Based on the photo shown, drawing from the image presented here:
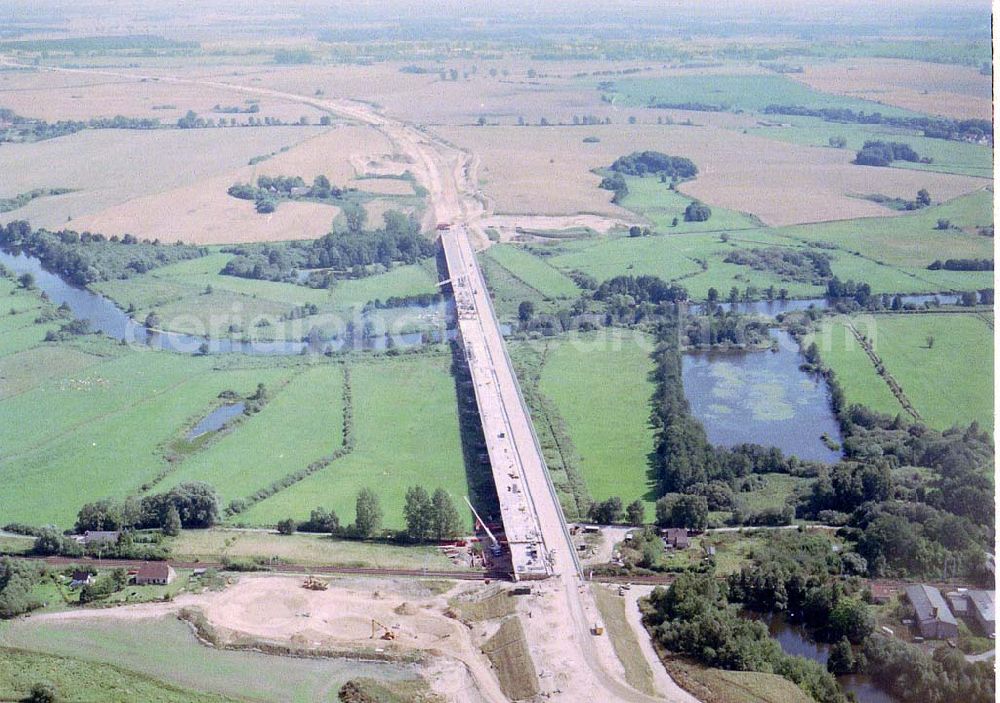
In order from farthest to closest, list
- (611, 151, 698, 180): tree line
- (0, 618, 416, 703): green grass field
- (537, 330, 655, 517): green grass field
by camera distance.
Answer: (611, 151, 698, 180): tree line, (537, 330, 655, 517): green grass field, (0, 618, 416, 703): green grass field

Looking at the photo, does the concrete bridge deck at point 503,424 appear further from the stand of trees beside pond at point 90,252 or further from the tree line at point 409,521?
the stand of trees beside pond at point 90,252

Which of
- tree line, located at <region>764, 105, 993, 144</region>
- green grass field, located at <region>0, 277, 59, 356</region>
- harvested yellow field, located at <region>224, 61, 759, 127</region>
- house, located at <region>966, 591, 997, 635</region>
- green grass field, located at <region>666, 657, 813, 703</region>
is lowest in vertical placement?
house, located at <region>966, 591, 997, 635</region>

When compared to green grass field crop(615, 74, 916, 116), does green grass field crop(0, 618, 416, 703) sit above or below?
below

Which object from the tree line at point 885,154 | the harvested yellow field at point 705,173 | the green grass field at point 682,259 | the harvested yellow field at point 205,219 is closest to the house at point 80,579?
the green grass field at point 682,259

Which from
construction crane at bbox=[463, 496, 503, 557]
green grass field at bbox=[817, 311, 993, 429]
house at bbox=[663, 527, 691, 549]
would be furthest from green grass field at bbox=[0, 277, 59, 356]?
green grass field at bbox=[817, 311, 993, 429]

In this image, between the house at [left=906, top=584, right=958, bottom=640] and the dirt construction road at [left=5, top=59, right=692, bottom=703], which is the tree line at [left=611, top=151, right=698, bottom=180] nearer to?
the dirt construction road at [left=5, top=59, right=692, bottom=703]

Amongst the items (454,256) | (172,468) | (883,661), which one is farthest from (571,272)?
(883,661)

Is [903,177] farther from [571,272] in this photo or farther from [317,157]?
[317,157]
